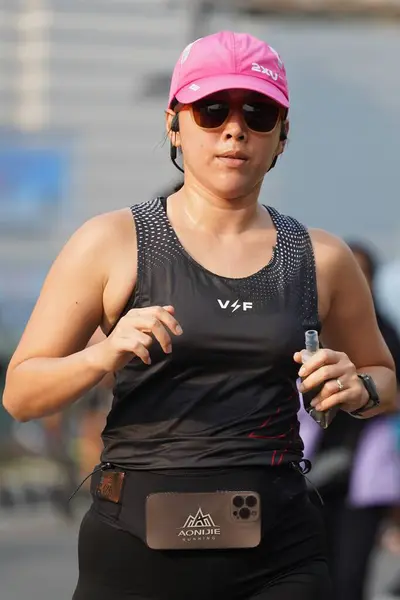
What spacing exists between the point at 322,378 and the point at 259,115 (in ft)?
2.13

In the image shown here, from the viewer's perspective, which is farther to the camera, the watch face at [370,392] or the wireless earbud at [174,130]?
the wireless earbud at [174,130]

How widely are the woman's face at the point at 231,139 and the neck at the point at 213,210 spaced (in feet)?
0.15

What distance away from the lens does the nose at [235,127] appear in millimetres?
3355

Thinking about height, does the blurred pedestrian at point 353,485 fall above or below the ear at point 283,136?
below

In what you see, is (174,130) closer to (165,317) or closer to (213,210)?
(213,210)

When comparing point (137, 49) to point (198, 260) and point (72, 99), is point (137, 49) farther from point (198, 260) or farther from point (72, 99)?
point (198, 260)

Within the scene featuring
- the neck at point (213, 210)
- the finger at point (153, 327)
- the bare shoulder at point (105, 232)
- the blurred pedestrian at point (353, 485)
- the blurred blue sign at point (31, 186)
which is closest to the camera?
the finger at point (153, 327)

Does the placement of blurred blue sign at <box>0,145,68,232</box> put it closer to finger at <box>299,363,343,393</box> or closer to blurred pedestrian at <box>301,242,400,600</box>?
blurred pedestrian at <box>301,242,400,600</box>

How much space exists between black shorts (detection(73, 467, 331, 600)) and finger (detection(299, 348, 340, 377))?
0.95ft

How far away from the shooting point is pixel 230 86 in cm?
335

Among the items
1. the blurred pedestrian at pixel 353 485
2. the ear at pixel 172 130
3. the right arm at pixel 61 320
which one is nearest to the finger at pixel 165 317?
the right arm at pixel 61 320

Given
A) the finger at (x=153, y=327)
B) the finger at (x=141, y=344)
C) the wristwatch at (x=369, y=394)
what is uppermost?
the finger at (x=153, y=327)

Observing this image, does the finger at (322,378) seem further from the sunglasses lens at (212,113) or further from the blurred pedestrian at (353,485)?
the blurred pedestrian at (353,485)

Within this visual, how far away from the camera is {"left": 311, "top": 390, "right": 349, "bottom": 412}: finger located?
318cm
